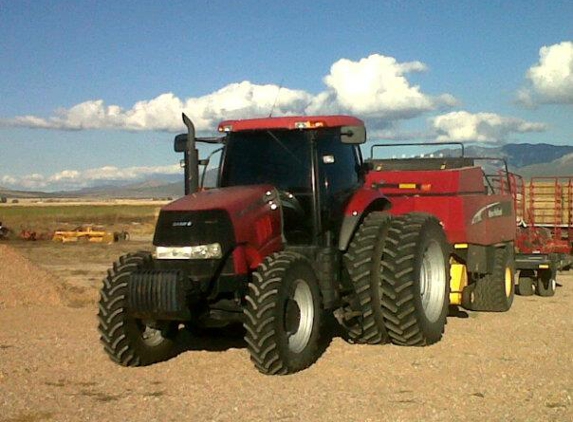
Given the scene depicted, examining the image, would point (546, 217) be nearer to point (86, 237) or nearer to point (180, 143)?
point (180, 143)

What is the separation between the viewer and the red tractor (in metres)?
7.50

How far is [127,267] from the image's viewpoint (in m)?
7.98

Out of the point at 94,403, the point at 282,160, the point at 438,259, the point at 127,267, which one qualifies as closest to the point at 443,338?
the point at 438,259

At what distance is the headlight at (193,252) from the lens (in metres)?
7.69

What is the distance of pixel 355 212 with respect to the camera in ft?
29.2

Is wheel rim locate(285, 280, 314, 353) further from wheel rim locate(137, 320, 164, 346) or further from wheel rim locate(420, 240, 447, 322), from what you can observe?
wheel rim locate(420, 240, 447, 322)

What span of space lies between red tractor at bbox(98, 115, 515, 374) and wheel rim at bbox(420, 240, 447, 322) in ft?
0.05

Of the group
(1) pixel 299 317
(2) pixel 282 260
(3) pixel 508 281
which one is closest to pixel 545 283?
(3) pixel 508 281

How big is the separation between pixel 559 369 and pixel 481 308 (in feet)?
14.8

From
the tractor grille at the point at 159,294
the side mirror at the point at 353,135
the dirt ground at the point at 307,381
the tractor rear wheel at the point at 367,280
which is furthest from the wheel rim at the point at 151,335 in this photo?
the side mirror at the point at 353,135

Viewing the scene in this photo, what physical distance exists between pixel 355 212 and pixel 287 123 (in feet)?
4.00

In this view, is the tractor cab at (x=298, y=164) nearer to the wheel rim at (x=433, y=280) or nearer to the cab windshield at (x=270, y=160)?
the cab windshield at (x=270, y=160)

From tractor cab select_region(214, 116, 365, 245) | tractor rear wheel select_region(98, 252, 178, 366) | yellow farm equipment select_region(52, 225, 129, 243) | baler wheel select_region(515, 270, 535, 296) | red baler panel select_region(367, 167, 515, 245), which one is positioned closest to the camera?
tractor rear wheel select_region(98, 252, 178, 366)

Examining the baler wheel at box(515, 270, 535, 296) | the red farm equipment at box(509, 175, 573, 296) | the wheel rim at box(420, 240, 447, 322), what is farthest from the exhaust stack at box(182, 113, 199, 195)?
the red farm equipment at box(509, 175, 573, 296)
